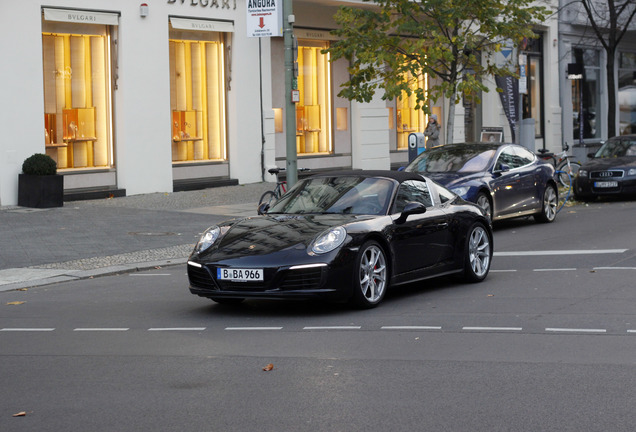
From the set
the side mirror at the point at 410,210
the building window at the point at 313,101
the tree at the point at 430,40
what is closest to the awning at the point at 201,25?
the tree at the point at 430,40

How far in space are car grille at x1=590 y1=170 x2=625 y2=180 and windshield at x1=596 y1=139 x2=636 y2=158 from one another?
1.22 meters

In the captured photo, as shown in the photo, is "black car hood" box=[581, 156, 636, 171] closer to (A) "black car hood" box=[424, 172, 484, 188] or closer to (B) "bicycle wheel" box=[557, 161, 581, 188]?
(B) "bicycle wheel" box=[557, 161, 581, 188]

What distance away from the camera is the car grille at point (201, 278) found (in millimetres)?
9852

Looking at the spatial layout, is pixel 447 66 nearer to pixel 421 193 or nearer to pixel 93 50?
pixel 93 50

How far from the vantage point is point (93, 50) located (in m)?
23.0

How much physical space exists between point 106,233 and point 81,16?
6.84m

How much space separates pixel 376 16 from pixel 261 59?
357 cm

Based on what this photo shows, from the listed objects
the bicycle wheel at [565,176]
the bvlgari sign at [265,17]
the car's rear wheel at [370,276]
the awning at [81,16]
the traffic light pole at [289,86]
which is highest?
the awning at [81,16]

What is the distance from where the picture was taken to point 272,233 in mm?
10047

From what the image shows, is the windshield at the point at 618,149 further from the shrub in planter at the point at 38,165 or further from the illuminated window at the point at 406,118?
the shrub in planter at the point at 38,165

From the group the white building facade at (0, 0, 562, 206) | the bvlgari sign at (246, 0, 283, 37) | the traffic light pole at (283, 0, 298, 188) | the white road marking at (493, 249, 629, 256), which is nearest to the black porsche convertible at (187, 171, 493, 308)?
the white road marking at (493, 249, 629, 256)

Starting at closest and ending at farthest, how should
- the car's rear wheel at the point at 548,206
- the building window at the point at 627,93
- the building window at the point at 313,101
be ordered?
the car's rear wheel at the point at 548,206
the building window at the point at 313,101
the building window at the point at 627,93

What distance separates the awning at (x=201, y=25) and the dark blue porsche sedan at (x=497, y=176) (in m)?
8.09

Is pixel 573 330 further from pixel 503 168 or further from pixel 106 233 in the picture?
pixel 106 233
